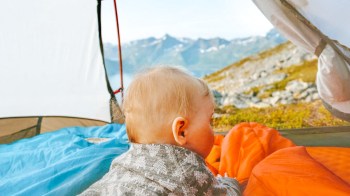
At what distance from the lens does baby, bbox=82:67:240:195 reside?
0.91 m

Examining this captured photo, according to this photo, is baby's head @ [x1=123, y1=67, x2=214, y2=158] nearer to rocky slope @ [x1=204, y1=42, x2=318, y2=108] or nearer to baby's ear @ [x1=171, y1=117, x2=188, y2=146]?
baby's ear @ [x1=171, y1=117, x2=188, y2=146]

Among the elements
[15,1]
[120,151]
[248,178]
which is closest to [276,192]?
[248,178]

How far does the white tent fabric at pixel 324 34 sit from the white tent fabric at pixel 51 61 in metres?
1.35

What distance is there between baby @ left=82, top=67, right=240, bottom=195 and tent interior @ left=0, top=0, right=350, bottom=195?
498 mm

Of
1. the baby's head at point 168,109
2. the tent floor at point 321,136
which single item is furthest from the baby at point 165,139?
the tent floor at point 321,136

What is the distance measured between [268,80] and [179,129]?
8.42 metres

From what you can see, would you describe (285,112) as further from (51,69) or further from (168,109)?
(168,109)

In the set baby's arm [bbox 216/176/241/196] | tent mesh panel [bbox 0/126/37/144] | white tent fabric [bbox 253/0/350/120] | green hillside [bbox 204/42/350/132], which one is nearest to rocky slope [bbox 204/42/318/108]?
green hillside [bbox 204/42/350/132]

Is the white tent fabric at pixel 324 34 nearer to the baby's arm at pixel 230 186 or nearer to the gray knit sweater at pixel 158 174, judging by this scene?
the baby's arm at pixel 230 186

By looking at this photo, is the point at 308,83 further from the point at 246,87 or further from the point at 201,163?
the point at 201,163

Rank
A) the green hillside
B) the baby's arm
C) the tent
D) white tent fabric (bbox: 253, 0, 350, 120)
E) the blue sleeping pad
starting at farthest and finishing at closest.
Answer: the green hillside < the tent < white tent fabric (bbox: 253, 0, 350, 120) < the blue sleeping pad < the baby's arm

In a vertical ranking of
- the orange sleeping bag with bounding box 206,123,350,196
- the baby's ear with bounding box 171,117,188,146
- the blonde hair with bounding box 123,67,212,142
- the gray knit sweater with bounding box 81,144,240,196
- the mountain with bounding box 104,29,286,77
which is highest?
the blonde hair with bounding box 123,67,212,142

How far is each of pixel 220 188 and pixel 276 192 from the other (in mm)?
224

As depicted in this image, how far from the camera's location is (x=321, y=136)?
2152mm
